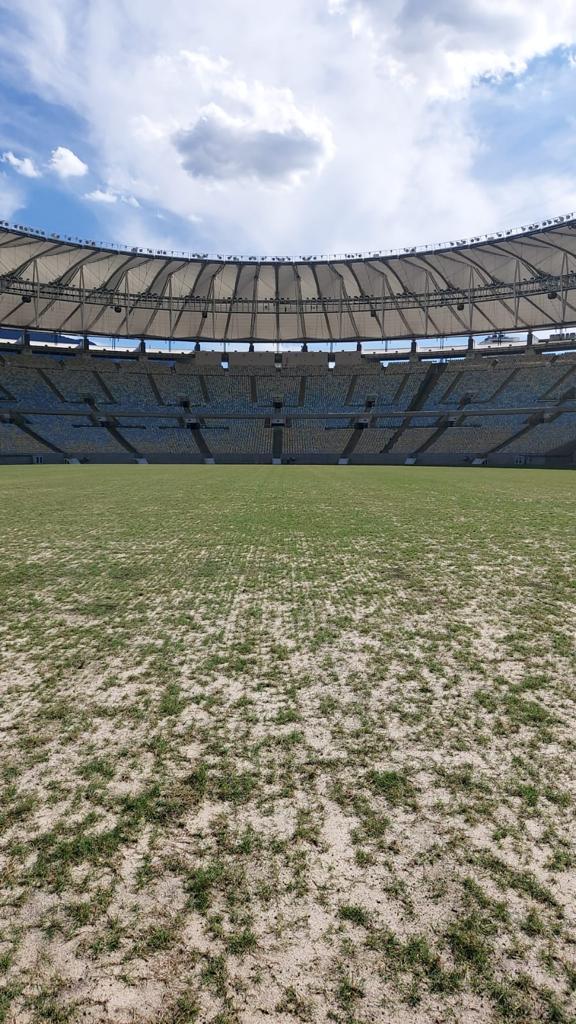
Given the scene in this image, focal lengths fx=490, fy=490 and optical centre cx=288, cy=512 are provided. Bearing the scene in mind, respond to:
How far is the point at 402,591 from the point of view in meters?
5.41

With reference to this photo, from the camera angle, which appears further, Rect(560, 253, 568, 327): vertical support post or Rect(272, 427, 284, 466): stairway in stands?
Rect(272, 427, 284, 466): stairway in stands

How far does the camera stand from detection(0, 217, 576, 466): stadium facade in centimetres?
4672

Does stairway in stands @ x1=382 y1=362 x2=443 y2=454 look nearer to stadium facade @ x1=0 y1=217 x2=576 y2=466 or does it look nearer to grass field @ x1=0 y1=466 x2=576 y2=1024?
stadium facade @ x1=0 y1=217 x2=576 y2=466

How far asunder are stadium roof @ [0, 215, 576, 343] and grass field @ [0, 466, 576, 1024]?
50.7m

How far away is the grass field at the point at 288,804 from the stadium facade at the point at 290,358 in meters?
43.1

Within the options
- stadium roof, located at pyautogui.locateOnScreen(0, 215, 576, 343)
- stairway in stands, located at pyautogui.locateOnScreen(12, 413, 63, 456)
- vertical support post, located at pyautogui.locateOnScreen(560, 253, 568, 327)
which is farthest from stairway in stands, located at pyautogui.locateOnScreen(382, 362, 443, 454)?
stairway in stands, located at pyautogui.locateOnScreen(12, 413, 63, 456)

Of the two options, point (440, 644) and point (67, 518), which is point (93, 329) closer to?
point (67, 518)

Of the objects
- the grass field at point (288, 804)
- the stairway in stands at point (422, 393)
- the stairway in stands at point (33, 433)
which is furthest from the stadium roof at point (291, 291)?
the grass field at point (288, 804)

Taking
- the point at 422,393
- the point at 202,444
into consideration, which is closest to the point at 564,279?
the point at 422,393

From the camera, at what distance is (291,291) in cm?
5569

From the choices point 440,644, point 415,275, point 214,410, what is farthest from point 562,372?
point 440,644

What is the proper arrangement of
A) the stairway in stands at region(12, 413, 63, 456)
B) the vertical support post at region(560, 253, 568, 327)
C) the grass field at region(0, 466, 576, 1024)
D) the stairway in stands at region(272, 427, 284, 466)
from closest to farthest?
the grass field at region(0, 466, 576, 1024) < the vertical support post at region(560, 253, 568, 327) < the stairway in stands at region(12, 413, 63, 456) < the stairway in stands at region(272, 427, 284, 466)

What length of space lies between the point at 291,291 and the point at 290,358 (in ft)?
24.6

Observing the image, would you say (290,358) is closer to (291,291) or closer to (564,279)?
(291,291)
